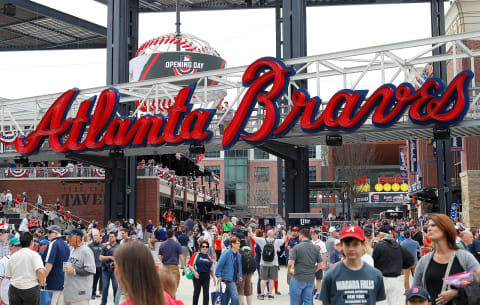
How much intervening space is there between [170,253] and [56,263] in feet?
13.7

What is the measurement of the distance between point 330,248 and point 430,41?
38.7ft

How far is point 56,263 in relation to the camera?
38.4 feet

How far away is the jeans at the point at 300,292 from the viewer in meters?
12.9

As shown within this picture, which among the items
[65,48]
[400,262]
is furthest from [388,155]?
[400,262]

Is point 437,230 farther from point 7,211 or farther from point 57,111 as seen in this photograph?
point 7,211

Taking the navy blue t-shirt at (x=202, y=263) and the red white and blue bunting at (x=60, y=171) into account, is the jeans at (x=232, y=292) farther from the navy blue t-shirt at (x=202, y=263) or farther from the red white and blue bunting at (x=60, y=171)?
the red white and blue bunting at (x=60, y=171)

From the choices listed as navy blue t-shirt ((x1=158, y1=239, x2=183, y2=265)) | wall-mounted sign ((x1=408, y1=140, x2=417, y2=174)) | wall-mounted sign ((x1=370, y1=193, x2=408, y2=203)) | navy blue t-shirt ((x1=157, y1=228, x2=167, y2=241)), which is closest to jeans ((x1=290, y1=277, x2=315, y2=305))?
navy blue t-shirt ((x1=158, y1=239, x2=183, y2=265))

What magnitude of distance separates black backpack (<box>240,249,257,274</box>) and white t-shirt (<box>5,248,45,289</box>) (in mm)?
5785

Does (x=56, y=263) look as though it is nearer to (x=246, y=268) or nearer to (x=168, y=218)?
(x=246, y=268)

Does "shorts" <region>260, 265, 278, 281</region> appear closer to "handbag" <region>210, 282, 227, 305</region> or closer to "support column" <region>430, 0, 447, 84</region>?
"handbag" <region>210, 282, 227, 305</region>

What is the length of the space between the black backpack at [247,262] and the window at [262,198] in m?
90.8

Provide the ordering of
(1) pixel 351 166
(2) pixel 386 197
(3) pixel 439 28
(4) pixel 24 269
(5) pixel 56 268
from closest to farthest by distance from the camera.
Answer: (4) pixel 24 269 < (5) pixel 56 268 < (3) pixel 439 28 < (1) pixel 351 166 < (2) pixel 386 197

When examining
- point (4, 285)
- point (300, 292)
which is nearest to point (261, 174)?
point (300, 292)

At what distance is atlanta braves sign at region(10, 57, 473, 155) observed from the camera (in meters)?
24.6
